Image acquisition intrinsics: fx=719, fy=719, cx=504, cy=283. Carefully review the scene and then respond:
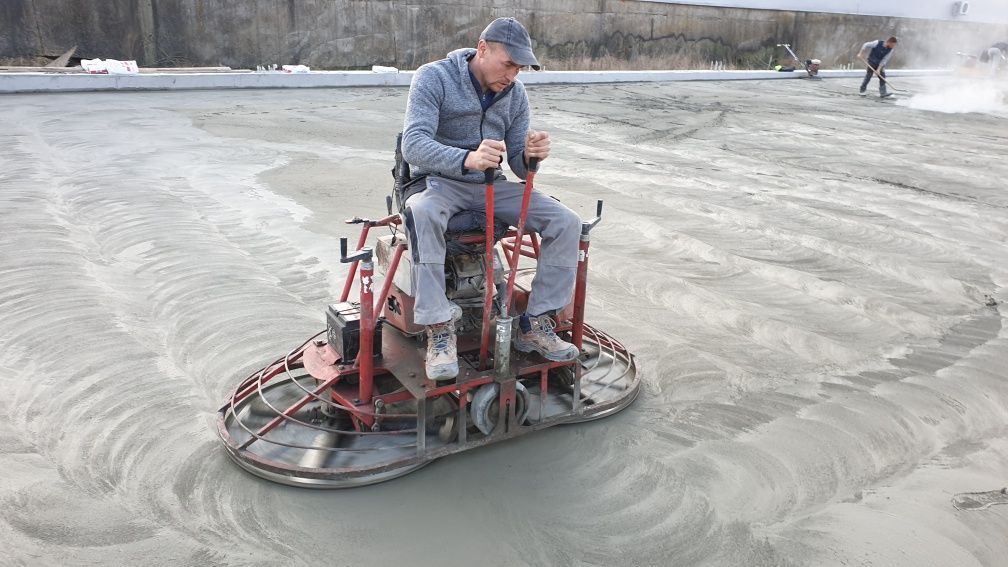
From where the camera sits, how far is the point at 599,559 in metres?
2.37

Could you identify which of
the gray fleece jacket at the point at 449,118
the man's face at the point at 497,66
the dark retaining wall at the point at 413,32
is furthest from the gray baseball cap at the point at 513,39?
the dark retaining wall at the point at 413,32

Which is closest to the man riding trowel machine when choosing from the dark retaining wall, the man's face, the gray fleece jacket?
Result: the gray fleece jacket

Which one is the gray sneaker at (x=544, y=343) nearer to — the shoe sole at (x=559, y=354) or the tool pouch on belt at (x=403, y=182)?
the shoe sole at (x=559, y=354)

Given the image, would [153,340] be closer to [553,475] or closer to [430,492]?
[430,492]

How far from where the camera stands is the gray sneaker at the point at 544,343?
291 cm

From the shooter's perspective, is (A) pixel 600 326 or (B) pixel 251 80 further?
(B) pixel 251 80

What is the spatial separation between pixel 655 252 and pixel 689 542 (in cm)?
313

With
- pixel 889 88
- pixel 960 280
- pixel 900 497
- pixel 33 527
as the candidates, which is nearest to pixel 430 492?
pixel 33 527

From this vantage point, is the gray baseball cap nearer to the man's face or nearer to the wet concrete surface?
the man's face

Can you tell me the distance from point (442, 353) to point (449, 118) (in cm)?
98

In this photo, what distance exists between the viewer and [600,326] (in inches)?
164

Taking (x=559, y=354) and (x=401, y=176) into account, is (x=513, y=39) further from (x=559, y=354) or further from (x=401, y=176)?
(x=559, y=354)

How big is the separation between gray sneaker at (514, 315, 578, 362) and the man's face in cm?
97

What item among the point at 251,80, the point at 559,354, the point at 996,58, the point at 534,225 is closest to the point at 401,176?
the point at 534,225
